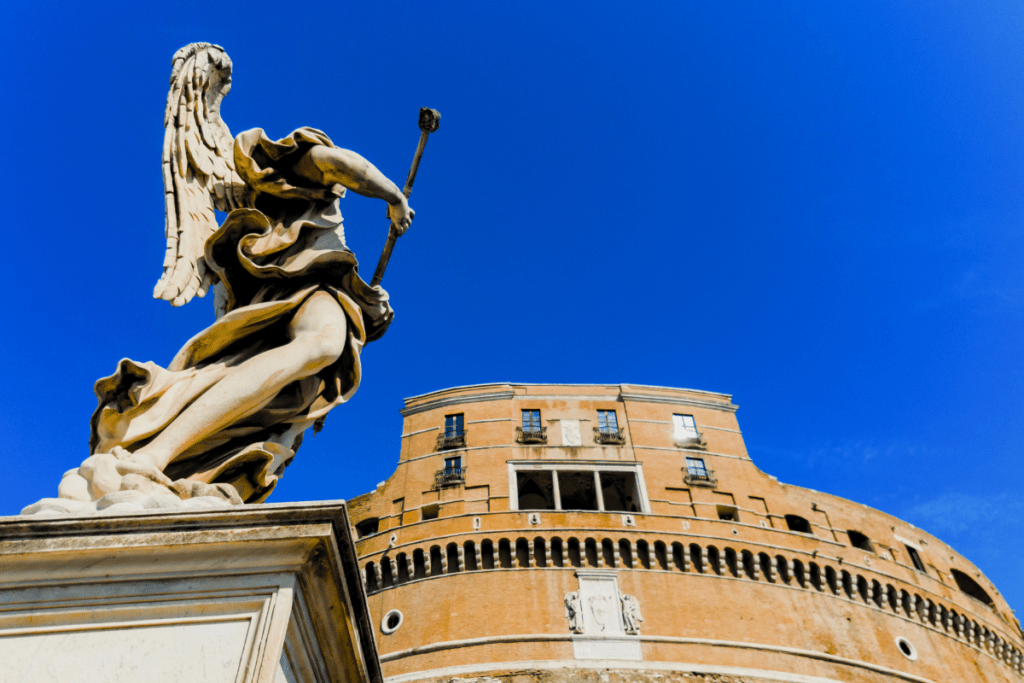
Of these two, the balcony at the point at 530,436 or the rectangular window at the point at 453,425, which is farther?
the rectangular window at the point at 453,425

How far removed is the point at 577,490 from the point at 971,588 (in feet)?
52.7

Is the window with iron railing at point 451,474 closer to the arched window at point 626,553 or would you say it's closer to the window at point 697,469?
the arched window at point 626,553

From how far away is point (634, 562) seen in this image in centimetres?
2139

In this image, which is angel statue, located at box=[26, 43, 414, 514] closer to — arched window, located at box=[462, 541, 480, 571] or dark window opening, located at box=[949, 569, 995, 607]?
arched window, located at box=[462, 541, 480, 571]

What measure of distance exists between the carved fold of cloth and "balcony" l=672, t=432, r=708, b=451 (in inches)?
916

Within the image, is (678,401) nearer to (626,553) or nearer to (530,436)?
(530,436)

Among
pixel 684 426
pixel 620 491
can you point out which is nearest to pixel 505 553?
pixel 620 491

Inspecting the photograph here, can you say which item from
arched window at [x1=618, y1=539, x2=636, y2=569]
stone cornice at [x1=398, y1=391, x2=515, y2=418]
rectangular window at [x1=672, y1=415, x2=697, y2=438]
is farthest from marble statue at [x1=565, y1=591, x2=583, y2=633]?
stone cornice at [x1=398, y1=391, x2=515, y2=418]

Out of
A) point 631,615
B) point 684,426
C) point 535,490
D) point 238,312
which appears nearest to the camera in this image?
point 238,312

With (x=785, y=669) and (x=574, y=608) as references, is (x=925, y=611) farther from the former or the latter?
(x=574, y=608)

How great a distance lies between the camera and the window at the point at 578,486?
76.9ft

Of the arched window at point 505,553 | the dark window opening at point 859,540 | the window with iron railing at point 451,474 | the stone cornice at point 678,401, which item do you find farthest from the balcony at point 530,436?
the dark window opening at point 859,540

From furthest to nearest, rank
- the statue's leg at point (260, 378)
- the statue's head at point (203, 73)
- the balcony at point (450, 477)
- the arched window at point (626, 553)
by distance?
the balcony at point (450, 477) < the arched window at point (626, 553) < the statue's head at point (203, 73) < the statue's leg at point (260, 378)

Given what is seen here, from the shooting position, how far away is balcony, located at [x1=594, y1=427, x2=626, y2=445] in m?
24.7
